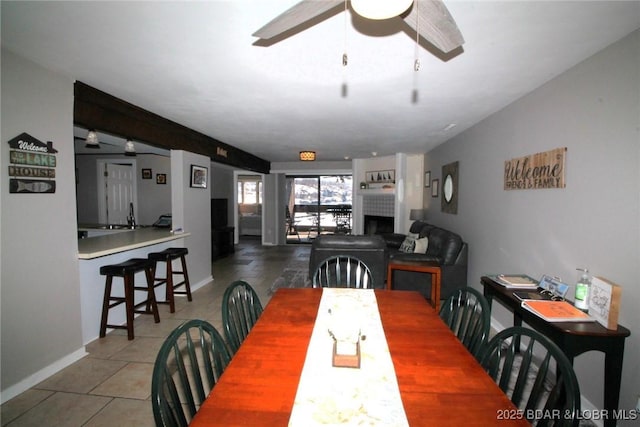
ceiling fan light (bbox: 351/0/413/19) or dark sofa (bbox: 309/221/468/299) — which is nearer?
ceiling fan light (bbox: 351/0/413/19)

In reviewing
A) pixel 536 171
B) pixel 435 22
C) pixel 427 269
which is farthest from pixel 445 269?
pixel 435 22

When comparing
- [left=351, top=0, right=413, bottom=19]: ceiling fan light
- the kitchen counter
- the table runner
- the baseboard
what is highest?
[left=351, top=0, right=413, bottom=19]: ceiling fan light

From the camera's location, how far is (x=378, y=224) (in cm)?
709

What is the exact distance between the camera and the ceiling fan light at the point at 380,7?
99 cm

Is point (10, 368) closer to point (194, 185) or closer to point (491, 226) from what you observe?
point (194, 185)

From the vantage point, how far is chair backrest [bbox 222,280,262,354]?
1.47 meters

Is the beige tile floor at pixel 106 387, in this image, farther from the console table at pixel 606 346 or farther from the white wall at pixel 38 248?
the console table at pixel 606 346

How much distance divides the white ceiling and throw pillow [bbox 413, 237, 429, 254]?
1929mm

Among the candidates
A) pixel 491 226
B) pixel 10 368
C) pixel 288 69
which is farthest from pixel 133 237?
pixel 491 226

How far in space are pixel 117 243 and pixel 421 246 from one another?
12.8 feet

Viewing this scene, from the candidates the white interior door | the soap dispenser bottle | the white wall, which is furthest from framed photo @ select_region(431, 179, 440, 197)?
the white interior door

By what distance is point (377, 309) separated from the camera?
1710 mm

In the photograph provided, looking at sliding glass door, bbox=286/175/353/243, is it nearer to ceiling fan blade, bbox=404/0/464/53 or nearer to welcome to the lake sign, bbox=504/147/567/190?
welcome to the lake sign, bbox=504/147/567/190

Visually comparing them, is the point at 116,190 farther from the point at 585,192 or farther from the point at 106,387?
the point at 585,192
